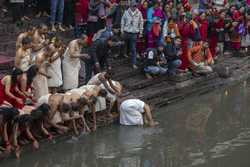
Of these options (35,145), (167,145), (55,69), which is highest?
(55,69)

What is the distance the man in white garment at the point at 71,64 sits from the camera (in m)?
13.4

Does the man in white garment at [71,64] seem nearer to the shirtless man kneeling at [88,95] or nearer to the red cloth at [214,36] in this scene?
the shirtless man kneeling at [88,95]

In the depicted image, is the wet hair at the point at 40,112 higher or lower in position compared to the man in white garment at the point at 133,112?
higher

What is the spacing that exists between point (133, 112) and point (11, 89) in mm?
3027

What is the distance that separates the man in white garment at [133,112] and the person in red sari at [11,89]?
275 cm

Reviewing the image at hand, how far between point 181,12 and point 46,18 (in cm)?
375

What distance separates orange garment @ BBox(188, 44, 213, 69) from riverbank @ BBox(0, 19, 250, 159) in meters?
0.43

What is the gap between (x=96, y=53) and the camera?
14.4 metres

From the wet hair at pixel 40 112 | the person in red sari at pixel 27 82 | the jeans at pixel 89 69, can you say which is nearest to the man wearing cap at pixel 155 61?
the jeans at pixel 89 69

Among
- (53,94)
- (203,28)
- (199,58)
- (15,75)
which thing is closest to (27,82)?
(15,75)

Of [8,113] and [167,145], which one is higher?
[8,113]

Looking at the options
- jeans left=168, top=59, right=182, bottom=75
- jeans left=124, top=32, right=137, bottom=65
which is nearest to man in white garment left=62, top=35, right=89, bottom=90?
jeans left=124, top=32, right=137, bottom=65

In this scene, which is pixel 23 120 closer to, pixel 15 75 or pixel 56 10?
pixel 15 75

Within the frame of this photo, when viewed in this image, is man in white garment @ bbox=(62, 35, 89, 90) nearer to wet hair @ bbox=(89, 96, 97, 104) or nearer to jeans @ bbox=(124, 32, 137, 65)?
wet hair @ bbox=(89, 96, 97, 104)
